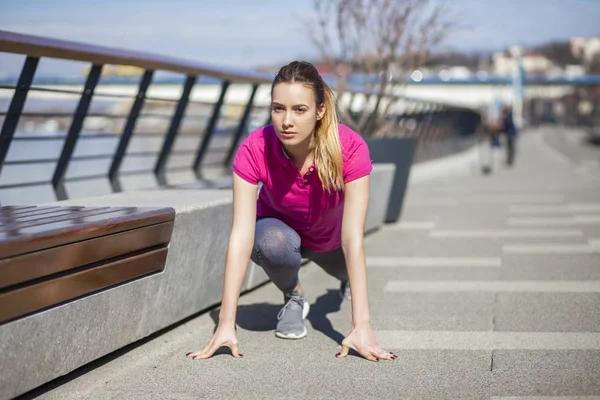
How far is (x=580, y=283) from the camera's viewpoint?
6.98m

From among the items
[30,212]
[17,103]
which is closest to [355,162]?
[30,212]

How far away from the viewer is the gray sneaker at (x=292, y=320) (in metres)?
5.32

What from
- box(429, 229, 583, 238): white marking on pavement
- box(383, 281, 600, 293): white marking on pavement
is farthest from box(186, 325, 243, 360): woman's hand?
box(429, 229, 583, 238): white marking on pavement

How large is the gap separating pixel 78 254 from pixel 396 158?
755 cm

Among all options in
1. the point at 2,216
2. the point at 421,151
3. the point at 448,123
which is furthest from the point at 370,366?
the point at 448,123

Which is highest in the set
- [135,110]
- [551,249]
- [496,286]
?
[135,110]

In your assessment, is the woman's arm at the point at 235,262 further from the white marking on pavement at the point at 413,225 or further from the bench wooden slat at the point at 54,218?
the white marking on pavement at the point at 413,225

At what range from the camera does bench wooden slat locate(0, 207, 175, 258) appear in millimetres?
3618

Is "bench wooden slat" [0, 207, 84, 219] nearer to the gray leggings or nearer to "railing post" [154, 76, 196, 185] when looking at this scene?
the gray leggings

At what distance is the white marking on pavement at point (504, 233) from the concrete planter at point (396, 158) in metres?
0.87

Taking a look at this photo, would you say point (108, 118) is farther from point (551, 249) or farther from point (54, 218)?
point (54, 218)

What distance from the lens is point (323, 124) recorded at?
4.68 m

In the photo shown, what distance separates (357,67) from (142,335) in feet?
35.5

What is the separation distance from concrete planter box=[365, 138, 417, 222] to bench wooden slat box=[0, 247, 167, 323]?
614 centimetres
